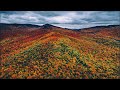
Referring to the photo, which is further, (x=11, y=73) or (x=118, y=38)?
(x=118, y=38)

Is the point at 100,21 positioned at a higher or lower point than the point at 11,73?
higher

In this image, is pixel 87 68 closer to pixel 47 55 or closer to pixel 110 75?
pixel 110 75

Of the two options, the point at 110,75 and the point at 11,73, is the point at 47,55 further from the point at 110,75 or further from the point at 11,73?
the point at 110,75
